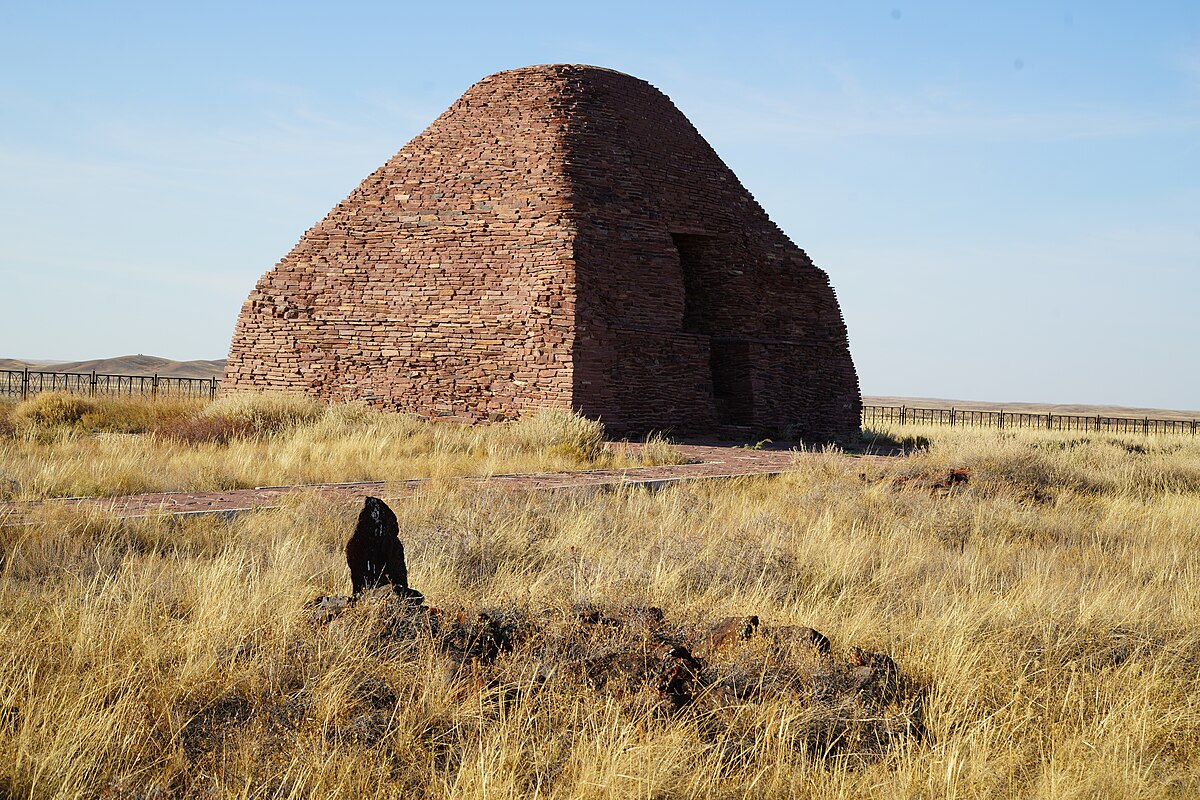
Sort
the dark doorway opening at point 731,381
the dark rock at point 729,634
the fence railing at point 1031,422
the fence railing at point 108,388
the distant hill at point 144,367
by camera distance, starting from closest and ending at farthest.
Answer: the dark rock at point 729,634, the dark doorway opening at point 731,381, the fence railing at point 108,388, the fence railing at point 1031,422, the distant hill at point 144,367

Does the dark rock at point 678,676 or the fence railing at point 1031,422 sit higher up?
the fence railing at point 1031,422

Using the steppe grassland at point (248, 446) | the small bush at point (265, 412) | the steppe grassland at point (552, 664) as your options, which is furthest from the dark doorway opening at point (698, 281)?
the steppe grassland at point (552, 664)

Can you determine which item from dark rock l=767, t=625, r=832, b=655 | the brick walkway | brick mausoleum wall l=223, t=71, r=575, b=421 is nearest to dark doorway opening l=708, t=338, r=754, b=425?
brick mausoleum wall l=223, t=71, r=575, b=421

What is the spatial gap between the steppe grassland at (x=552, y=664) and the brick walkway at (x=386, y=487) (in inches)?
22.9

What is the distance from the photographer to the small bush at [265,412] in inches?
566

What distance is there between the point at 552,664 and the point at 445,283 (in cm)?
1456

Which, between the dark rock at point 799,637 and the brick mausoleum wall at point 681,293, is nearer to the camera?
the dark rock at point 799,637

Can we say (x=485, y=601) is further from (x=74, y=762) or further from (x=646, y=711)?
(x=74, y=762)

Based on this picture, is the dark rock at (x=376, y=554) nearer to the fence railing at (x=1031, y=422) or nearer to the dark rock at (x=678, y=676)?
the dark rock at (x=678, y=676)

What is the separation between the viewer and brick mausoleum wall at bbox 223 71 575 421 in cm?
1681

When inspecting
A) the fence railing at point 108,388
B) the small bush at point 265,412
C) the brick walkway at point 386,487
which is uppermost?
the fence railing at point 108,388

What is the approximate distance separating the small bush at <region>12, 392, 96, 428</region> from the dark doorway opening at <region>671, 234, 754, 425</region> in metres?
10.7

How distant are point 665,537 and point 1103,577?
271 cm

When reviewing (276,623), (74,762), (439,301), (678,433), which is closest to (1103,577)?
(276,623)
